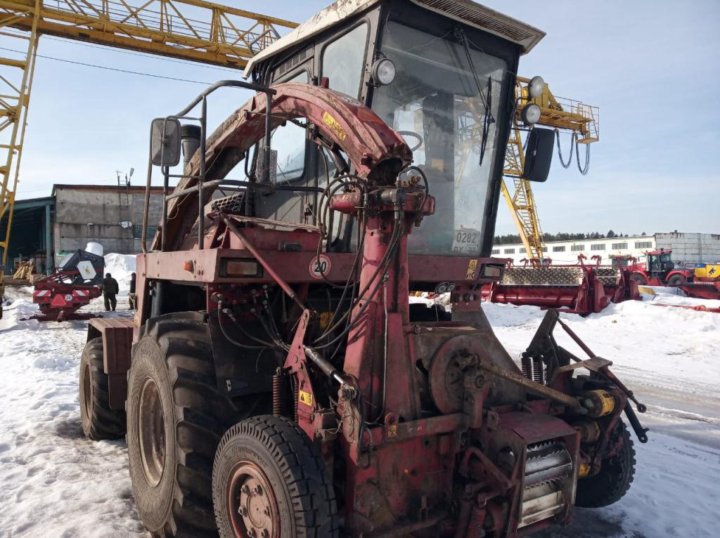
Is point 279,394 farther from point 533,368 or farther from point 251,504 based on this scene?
point 533,368

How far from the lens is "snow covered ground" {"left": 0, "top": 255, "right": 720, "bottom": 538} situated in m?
3.58

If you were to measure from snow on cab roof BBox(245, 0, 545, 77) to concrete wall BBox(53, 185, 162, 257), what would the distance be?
3174cm

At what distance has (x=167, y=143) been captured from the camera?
3.64 meters

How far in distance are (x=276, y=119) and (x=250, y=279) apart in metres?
1.40

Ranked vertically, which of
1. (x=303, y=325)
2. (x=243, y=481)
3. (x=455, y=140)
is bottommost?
(x=243, y=481)

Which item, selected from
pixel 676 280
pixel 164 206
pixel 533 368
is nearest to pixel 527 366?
pixel 533 368

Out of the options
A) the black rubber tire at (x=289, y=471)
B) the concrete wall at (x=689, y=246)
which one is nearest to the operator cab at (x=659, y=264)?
the concrete wall at (x=689, y=246)

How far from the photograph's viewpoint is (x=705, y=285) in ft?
70.8

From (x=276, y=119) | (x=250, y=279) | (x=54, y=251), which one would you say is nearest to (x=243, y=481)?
(x=250, y=279)

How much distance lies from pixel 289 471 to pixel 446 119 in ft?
8.78

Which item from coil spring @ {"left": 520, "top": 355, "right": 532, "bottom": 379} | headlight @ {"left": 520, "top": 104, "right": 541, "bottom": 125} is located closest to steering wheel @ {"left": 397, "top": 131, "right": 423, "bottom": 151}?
headlight @ {"left": 520, "top": 104, "right": 541, "bottom": 125}

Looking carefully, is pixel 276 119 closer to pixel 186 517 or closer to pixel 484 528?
pixel 186 517

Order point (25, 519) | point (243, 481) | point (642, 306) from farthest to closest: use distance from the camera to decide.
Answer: point (642, 306) → point (25, 519) → point (243, 481)

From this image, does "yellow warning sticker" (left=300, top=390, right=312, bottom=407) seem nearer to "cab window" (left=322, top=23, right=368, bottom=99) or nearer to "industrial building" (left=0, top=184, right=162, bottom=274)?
"cab window" (left=322, top=23, right=368, bottom=99)
